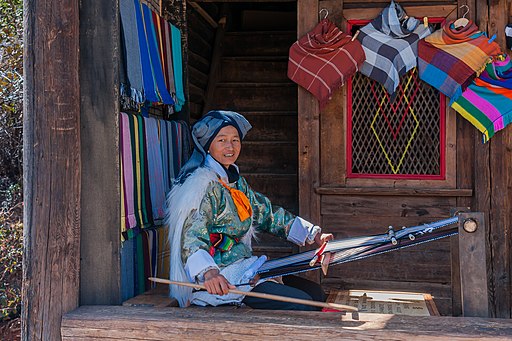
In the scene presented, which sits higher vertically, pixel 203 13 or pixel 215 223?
pixel 203 13

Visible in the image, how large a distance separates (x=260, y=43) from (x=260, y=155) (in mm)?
1368

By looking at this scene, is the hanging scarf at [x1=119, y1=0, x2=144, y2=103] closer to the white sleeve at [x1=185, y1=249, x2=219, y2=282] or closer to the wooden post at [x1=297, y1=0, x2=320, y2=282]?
the white sleeve at [x1=185, y1=249, x2=219, y2=282]

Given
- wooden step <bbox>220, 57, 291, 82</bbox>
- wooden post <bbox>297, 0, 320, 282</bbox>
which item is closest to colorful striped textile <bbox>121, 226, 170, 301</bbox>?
wooden post <bbox>297, 0, 320, 282</bbox>

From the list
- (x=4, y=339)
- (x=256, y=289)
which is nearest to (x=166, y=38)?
(x=256, y=289)

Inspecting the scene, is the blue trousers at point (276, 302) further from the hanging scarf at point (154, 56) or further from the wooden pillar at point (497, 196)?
the wooden pillar at point (497, 196)

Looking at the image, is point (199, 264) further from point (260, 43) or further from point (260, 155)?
point (260, 43)

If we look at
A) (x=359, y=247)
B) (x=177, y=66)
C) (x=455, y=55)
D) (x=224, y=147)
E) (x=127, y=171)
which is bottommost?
(x=359, y=247)

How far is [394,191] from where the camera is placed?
4793 millimetres

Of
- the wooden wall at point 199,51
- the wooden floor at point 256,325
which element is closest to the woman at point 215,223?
the wooden floor at point 256,325

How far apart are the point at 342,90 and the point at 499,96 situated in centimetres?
113

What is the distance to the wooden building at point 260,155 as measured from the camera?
316cm

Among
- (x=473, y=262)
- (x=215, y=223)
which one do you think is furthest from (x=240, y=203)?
(x=473, y=262)

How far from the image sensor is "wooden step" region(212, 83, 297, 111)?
257 inches

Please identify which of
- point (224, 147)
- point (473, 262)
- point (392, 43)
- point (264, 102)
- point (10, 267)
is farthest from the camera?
point (264, 102)
